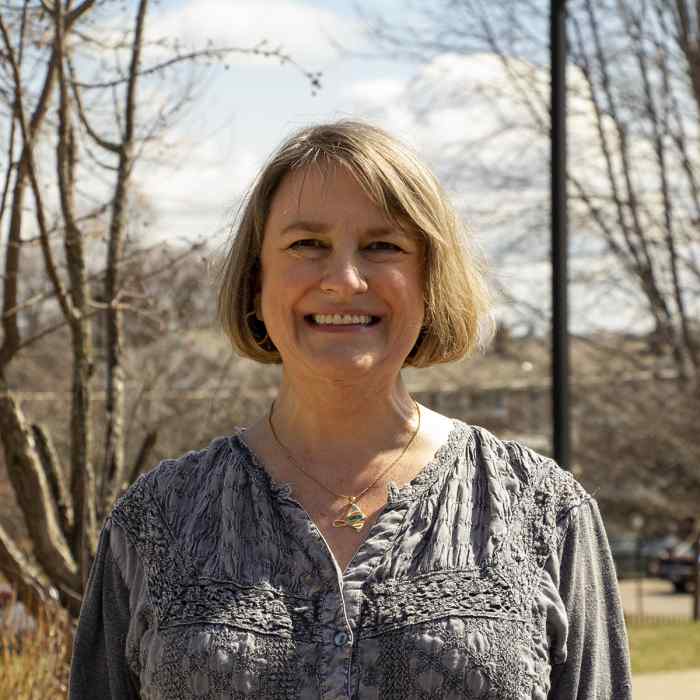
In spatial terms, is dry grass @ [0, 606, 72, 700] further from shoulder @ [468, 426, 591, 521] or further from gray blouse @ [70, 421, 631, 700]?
shoulder @ [468, 426, 591, 521]

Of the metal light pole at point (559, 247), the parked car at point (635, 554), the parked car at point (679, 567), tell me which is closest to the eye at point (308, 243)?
the metal light pole at point (559, 247)

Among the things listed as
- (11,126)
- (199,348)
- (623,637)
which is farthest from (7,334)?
(199,348)

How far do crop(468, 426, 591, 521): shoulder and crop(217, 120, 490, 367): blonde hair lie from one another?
201 mm

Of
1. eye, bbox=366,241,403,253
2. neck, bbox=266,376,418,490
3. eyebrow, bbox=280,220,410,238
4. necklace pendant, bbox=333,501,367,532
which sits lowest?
necklace pendant, bbox=333,501,367,532

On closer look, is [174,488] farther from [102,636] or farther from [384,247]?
[384,247]

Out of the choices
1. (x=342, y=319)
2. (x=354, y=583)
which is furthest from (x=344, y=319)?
(x=354, y=583)

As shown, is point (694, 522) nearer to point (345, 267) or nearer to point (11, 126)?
point (11, 126)

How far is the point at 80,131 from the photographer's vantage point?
5438 mm

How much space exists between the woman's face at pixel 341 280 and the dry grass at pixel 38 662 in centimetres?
223

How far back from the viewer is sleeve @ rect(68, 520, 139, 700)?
91.9 inches

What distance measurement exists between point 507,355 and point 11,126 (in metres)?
14.7

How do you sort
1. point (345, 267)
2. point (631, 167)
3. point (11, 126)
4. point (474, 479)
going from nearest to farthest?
point (345, 267), point (474, 479), point (11, 126), point (631, 167)

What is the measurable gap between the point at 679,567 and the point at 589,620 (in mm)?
19637

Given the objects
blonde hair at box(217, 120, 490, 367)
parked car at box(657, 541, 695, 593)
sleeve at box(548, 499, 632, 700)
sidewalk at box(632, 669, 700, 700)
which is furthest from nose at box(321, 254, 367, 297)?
parked car at box(657, 541, 695, 593)
